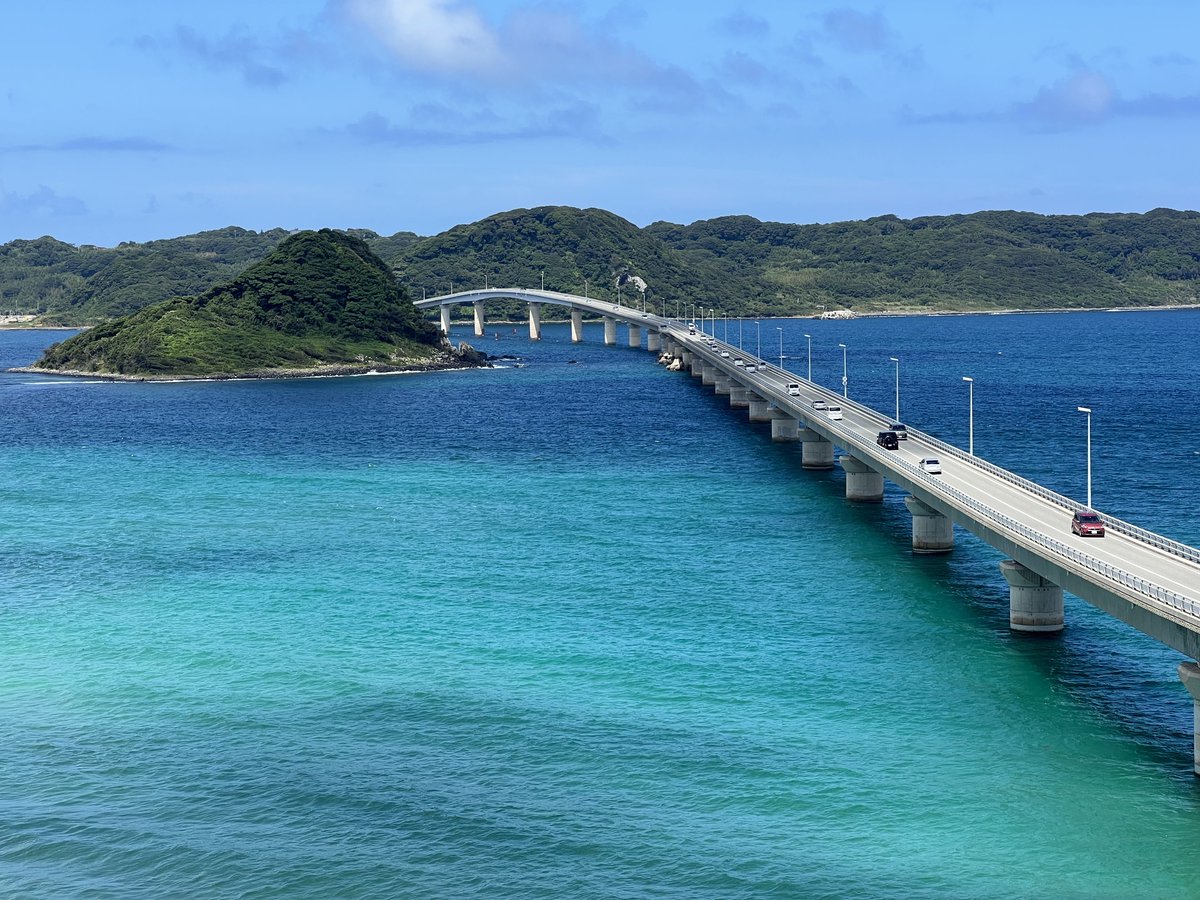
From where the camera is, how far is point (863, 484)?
110m

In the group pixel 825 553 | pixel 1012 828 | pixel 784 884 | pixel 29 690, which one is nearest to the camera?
pixel 784 884

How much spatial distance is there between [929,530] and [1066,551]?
24015 millimetres

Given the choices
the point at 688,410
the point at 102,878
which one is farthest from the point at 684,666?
the point at 688,410

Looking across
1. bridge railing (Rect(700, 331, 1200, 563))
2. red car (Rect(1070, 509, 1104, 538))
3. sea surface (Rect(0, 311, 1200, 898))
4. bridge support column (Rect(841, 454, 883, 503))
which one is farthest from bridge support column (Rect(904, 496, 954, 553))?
bridge support column (Rect(841, 454, 883, 503))

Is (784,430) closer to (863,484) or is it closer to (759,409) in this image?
(759,409)

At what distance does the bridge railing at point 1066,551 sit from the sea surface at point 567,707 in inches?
184

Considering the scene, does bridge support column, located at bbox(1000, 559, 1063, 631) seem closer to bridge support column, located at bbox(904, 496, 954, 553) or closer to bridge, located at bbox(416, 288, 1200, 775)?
bridge, located at bbox(416, 288, 1200, 775)

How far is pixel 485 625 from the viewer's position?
74.4 meters

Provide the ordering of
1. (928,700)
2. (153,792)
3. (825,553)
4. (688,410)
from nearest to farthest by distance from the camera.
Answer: (153,792) → (928,700) → (825,553) → (688,410)

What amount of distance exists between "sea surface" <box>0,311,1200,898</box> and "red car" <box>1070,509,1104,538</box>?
4813 millimetres

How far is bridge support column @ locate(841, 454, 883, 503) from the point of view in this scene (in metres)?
110

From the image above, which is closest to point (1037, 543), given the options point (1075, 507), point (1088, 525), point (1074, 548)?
point (1074, 548)

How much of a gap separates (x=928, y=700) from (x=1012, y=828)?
1339cm

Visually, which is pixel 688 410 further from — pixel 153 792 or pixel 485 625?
pixel 153 792
